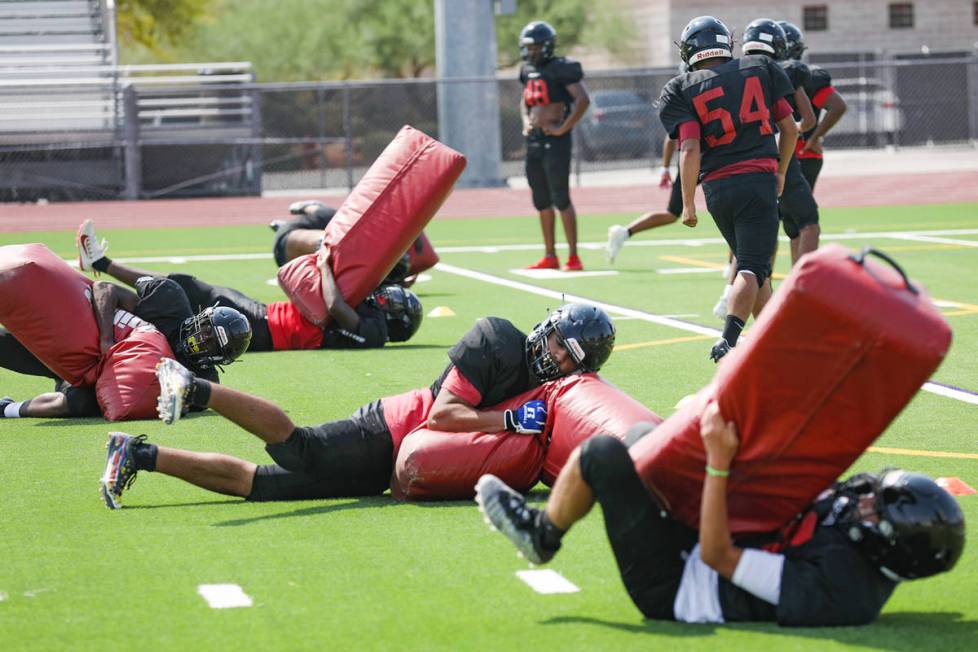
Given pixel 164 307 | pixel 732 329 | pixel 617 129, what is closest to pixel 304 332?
pixel 164 307

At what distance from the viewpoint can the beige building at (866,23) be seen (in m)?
47.3

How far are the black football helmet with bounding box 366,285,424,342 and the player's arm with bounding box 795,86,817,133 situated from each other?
3.17 m

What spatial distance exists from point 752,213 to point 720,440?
540 cm

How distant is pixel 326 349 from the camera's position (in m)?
11.5

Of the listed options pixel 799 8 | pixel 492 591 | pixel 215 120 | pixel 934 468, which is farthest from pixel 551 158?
pixel 799 8

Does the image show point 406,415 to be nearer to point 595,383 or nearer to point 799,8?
point 595,383

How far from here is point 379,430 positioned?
266 inches

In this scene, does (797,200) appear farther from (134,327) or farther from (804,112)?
(134,327)

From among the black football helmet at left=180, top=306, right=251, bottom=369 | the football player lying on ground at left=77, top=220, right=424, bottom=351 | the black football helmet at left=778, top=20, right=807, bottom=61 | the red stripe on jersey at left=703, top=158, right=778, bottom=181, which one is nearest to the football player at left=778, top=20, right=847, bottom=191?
the black football helmet at left=778, top=20, right=807, bottom=61

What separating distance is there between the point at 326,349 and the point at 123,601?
20.4 ft

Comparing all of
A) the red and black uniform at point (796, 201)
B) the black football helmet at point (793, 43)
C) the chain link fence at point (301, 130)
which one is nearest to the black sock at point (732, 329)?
the red and black uniform at point (796, 201)

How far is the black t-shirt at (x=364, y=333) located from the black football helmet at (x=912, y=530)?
22.3ft

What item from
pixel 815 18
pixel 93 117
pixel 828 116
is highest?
pixel 815 18

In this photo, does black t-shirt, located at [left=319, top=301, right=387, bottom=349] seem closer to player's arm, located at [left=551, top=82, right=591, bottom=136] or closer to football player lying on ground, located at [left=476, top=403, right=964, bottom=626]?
player's arm, located at [left=551, top=82, right=591, bottom=136]
